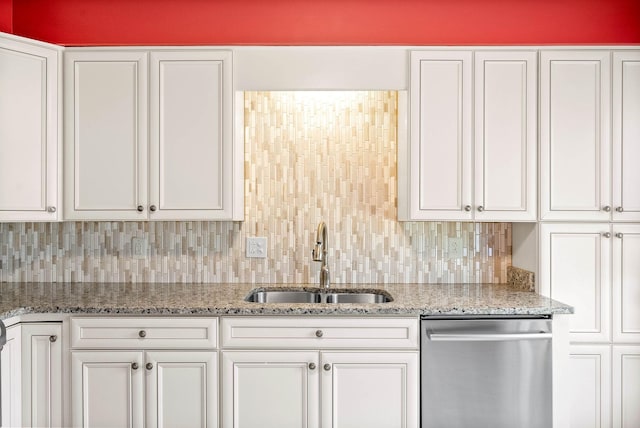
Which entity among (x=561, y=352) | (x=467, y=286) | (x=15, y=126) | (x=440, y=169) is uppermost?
(x=15, y=126)

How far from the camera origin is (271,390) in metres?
2.37

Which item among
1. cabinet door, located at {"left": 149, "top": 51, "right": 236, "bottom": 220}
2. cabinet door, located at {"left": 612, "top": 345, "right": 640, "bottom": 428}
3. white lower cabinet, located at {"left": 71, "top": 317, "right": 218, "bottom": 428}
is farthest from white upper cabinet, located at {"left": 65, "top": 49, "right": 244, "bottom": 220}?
cabinet door, located at {"left": 612, "top": 345, "right": 640, "bottom": 428}

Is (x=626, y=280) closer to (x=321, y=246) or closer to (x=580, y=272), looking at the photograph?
(x=580, y=272)

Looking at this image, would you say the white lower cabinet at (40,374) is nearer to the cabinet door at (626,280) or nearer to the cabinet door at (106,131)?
the cabinet door at (106,131)

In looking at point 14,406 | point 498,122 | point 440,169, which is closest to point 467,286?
point 440,169

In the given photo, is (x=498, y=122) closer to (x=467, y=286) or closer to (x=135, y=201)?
(x=467, y=286)

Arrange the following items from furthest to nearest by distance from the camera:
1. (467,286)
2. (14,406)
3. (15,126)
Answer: (467,286) → (15,126) → (14,406)

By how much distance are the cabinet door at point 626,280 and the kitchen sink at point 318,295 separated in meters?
1.15

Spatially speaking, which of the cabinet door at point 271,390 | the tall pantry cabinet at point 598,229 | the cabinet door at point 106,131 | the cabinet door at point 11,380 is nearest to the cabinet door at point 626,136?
the tall pantry cabinet at point 598,229

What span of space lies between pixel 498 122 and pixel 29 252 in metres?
2.69

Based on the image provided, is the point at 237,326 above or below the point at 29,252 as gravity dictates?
below

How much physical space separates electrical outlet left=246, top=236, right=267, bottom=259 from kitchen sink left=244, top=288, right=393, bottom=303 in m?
0.22

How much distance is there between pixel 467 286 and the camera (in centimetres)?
296

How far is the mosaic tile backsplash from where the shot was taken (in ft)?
9.93
